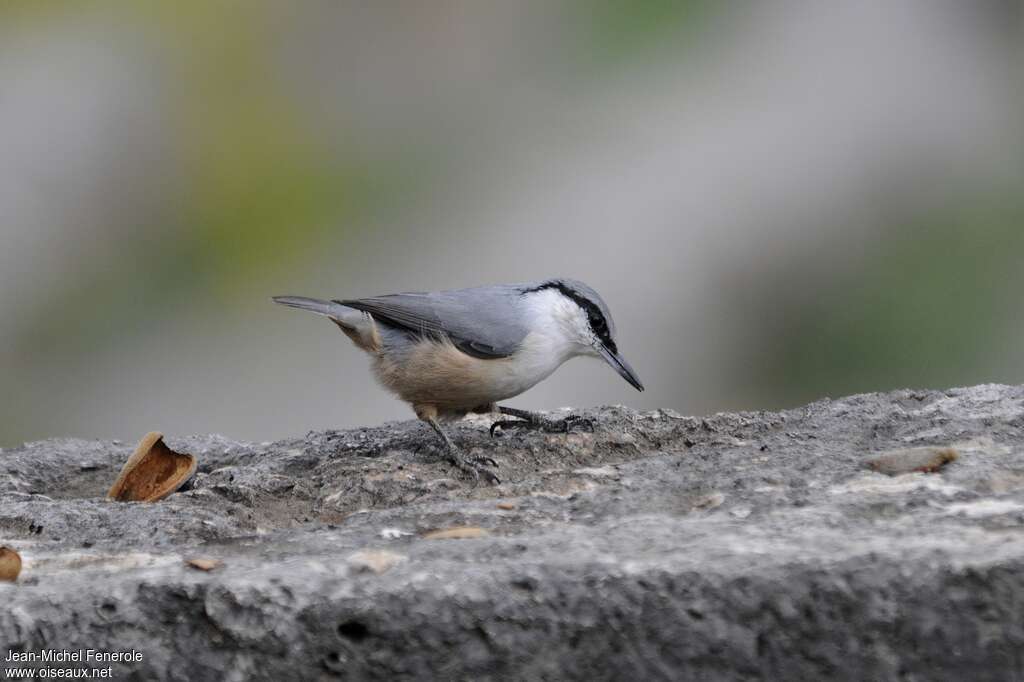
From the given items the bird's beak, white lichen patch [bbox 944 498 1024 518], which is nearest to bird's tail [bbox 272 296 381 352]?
the bird's beak

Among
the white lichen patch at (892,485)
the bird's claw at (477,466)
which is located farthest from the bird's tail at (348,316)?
the white lichen patch at (892,485)

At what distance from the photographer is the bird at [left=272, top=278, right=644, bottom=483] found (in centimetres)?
466

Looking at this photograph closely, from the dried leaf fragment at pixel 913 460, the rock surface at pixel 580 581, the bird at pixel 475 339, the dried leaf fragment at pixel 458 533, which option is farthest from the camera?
the bird at pixel 475 339

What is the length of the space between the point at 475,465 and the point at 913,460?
125 centimetres

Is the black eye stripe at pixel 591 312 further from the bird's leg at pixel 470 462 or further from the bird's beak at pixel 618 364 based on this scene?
the bird's leg at pixel 470 462

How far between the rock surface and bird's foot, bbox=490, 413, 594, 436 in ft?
2.97

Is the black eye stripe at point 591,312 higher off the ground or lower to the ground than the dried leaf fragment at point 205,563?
higher

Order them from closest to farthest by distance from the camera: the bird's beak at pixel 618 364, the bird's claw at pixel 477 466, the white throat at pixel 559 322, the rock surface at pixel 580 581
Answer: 1. the rock surface at pixel 580 581
2. the bird's claw at pixel 477 466
3. the white throat at pixel 559 322
4. the bird's beak at pixel 618 364

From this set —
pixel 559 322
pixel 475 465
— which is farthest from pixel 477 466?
pixel 559 322

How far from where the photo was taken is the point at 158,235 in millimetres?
7512

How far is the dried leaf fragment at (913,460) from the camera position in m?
3.15

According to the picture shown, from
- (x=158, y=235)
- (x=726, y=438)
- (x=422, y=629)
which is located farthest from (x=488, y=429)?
(x=158, y=235)

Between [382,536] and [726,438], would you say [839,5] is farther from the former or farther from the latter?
[382,536]

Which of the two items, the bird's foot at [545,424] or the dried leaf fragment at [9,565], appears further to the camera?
the bird's foot at [545,424]
